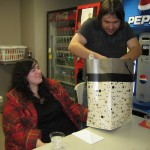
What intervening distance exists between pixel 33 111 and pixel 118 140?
0.75 m

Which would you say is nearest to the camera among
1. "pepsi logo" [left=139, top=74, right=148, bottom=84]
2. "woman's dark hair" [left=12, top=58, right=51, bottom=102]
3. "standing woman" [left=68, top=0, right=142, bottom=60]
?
"standing woman" [left=68, top=0, right=142, bottom=60]

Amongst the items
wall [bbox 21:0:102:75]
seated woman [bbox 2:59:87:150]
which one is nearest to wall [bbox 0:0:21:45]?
wall [bbox 21:0:102:75]

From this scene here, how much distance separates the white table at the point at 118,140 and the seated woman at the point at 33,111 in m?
0.38

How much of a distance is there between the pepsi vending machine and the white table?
0.84 m

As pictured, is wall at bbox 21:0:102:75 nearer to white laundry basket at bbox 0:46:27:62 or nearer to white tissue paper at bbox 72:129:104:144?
white laundry basket at bbox 0:46:27:62

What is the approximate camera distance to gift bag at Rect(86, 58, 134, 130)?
1.52 metres

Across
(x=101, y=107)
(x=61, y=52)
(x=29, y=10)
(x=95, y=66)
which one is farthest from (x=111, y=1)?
(x=29, y=10)

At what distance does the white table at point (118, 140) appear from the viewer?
1350 millimetres

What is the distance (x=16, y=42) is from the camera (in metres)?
4.34

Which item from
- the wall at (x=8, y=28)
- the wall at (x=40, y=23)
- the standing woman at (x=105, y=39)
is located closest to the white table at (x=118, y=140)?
the standing woman at (x=105, y=39)

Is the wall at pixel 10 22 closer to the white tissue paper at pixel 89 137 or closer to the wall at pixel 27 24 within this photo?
the wall at pixel 27 24

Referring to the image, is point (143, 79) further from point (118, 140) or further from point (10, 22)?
point (10, 22)

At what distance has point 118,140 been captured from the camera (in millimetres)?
1449

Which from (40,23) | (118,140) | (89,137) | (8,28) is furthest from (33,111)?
(8,28)
